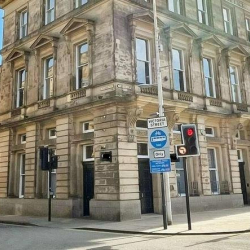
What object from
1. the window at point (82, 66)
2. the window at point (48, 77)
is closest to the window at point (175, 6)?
the window at point (82, 66)

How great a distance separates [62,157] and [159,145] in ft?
25.9

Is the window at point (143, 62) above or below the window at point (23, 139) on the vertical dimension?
above

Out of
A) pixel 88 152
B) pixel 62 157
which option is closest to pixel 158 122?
pixel 88 152

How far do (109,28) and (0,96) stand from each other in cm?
1182

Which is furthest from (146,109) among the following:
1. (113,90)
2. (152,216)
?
(152,216)

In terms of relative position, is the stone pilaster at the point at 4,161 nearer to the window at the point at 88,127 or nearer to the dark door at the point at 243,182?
the window at the point at 88,127

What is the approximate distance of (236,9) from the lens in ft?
86.1

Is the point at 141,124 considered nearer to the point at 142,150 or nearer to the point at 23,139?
the point at 142,150

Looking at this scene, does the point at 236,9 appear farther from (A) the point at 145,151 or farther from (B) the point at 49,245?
(B) the point at 49,245

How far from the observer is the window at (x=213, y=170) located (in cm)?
2097

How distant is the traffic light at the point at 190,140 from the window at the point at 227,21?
51.1 feet

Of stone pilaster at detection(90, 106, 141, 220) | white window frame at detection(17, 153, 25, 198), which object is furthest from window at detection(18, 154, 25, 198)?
stone pilaster at detection(90, 106, 141, 220)

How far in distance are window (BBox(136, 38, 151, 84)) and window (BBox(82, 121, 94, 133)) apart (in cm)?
368

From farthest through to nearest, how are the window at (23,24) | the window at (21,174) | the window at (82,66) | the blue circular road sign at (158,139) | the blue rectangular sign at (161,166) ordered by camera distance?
the window at (23,24) < the window at (21,174) < the window at (82,66) < the blue circular road sign at (158,139) < the blue rectangular sign at (161,166)
